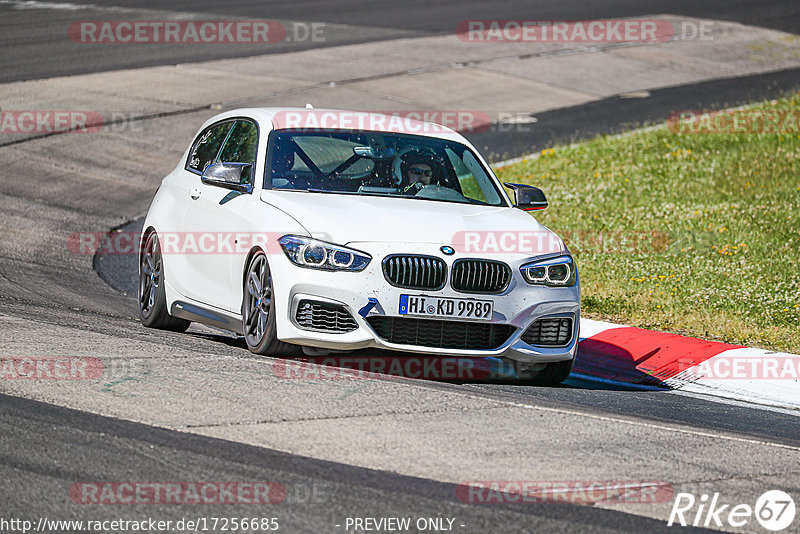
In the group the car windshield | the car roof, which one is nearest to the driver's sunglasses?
the car windshield

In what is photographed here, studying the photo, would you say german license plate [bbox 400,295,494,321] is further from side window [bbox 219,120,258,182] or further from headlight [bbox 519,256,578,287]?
side window [bbox 219,120,258,182]

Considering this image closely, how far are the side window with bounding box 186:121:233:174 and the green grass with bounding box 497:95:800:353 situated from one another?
363cm

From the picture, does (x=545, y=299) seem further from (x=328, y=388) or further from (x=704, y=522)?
(x=704, y=522)

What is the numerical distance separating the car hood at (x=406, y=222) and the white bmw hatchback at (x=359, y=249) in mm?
12

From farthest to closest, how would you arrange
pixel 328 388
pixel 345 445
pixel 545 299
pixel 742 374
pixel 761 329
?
1. pixel 761 329
2. pixel 742 374
3. pixel 545 299
4. pixel 328 388
5. pixel 345 445

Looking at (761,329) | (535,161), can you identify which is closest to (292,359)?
(761,329)

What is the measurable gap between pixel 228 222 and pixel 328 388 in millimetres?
2027

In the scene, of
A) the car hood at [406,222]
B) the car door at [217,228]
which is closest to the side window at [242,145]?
the car door at [217,228]

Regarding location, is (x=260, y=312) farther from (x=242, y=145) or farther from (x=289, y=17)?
(x=289, y=17)

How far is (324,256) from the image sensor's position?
7828mm

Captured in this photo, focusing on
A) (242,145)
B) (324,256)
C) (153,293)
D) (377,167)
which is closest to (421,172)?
(377,167)

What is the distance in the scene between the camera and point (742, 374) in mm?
9367

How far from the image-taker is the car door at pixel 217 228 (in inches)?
342

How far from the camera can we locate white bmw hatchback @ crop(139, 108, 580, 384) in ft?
25.7
